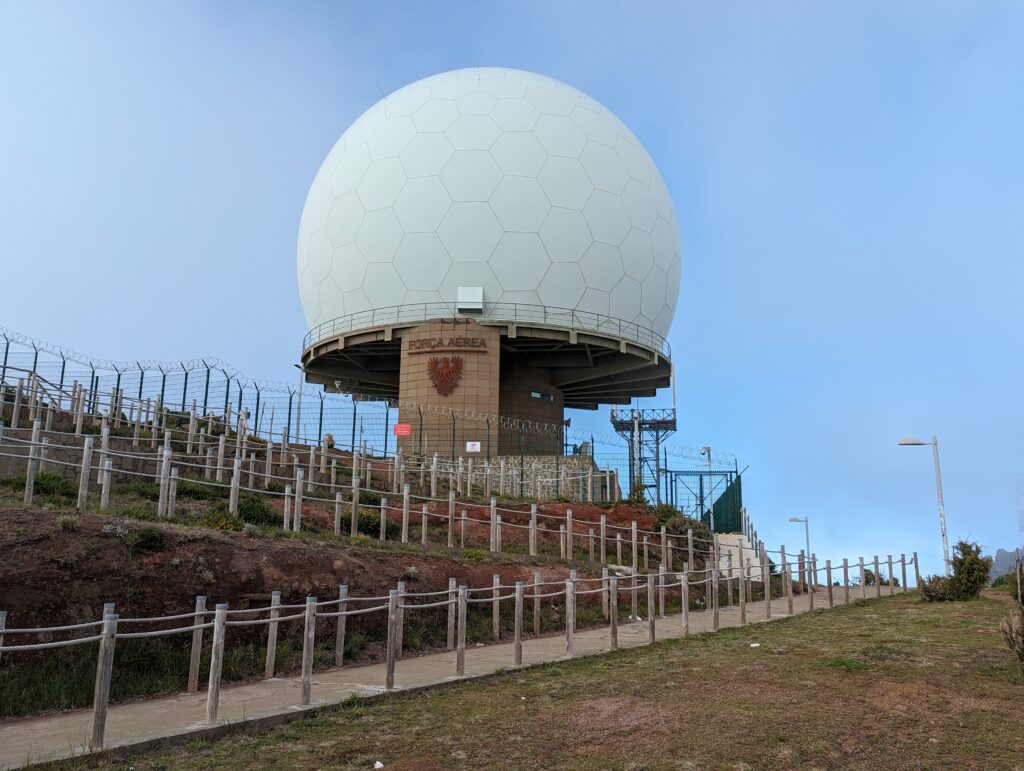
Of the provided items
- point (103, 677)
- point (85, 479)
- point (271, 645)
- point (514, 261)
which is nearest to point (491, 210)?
point (514, 261)

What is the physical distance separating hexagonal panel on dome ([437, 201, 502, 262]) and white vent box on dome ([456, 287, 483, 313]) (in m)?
1.33

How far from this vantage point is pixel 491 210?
34.3 metres

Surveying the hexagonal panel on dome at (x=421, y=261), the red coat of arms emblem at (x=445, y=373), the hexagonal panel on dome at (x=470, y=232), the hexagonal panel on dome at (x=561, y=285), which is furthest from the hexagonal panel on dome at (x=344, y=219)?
the hexagonal panel on dome at (x=561, y=285)

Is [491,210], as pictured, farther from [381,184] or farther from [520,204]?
[381,184]

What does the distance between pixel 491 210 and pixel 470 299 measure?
381cm

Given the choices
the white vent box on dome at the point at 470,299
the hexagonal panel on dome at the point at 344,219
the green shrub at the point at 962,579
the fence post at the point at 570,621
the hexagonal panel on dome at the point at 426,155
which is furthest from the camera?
the hexagonal panel on dome at the point at 344,219

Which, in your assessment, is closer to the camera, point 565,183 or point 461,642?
point 461,642

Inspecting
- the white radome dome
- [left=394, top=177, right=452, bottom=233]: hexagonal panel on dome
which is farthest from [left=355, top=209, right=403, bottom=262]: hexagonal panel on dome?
[left=394, top=177, right=452, bottom=233]: hexagonal panel on dome

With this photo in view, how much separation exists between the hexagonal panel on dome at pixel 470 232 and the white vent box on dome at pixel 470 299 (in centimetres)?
133

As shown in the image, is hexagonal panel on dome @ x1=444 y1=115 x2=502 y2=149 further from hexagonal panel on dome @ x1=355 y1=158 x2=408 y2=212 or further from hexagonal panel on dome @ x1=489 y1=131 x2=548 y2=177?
hexagonal panel on dome @ x1=355 y1=158 x2=408 y2=212

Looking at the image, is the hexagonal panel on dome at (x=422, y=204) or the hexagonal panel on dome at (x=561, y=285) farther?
the hexagonal panel on dome at (x=422, y=204)

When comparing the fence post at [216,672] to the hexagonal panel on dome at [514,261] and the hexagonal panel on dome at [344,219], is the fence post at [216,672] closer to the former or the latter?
the hexagonal panel on dome at [514,261]

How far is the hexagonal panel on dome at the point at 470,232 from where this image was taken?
34.2m

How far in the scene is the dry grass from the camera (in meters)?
6.94
